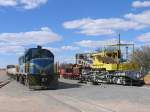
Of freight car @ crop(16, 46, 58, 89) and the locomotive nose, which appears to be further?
the locomotive nose

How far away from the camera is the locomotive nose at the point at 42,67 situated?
35781mm

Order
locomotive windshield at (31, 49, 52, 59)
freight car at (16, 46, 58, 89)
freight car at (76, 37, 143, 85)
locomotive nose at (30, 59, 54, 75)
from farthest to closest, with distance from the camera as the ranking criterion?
locomotive windshield at (31, 49, 52, 59) < freight car at (76, 37, 143, 85) < locomotive nose at (30, 59, 54, 75) < freight car at (16, 46, 58, 89)

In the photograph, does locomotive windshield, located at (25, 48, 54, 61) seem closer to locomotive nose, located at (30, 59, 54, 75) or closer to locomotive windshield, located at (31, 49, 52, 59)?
locomotive windshield, located at (31, 49, 52, 59)

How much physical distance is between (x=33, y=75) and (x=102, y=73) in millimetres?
8024

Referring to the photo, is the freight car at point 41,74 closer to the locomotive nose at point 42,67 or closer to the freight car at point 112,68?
the locomotive nose at point 42,67

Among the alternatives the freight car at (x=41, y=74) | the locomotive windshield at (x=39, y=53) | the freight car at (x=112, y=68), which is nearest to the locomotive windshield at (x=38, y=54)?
the locomotive windshield at (x=39, y=53)

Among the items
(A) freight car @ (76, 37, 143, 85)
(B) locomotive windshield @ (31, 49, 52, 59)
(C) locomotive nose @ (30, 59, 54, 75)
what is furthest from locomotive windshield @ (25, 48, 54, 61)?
(A) freight car @ (76, 37, 143, 85)

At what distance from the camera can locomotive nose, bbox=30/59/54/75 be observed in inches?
1409

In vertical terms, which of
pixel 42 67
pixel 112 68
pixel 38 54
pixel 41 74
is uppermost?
pixel 38 54

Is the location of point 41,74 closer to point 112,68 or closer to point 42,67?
point 42,67

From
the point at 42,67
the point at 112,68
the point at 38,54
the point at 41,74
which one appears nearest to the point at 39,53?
the point at 38,54

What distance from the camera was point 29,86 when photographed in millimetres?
35938

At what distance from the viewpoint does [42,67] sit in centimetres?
3597

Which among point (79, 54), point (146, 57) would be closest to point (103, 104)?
point (79, 54)
